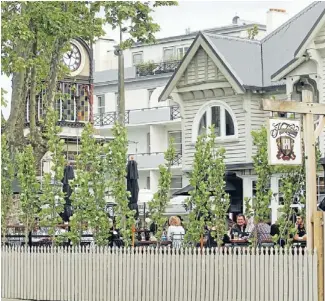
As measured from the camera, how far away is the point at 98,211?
71.8ft

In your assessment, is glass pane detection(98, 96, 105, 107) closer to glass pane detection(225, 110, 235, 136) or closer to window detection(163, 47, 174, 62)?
window detection(163, 47, 174, 62)

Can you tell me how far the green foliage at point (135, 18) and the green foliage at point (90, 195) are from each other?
28.2 ft

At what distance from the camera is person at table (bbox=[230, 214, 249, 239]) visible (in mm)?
24163

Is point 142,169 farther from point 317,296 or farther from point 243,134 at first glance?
point 317,296

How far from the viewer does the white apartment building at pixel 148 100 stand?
2095 inches

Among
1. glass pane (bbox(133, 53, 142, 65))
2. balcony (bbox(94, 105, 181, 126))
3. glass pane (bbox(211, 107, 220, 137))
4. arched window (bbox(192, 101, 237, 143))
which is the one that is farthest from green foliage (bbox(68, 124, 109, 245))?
glass pane (bbox(133, 53, 142, 65))

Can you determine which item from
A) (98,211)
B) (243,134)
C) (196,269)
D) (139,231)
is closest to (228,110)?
(243,134)

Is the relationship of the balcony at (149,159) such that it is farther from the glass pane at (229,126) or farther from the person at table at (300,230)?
the person at table at (300,230)

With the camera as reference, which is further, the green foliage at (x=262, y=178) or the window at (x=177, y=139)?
the window at (x=177, y=139)

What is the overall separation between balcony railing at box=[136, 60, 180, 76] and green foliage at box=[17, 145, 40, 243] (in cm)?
3273

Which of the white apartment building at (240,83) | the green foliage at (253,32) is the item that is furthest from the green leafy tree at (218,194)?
the green foliage at (253,32)

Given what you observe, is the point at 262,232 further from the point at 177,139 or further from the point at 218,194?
the point at 177,139

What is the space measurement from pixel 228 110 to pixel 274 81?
200 centimetres

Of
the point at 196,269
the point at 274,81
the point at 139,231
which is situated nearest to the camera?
the point at 196,269
